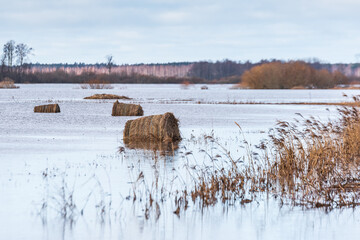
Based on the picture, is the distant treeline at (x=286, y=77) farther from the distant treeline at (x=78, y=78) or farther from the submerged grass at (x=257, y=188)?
the submerged grass at (x=257, y=188)

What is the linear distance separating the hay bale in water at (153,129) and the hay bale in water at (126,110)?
12.7m

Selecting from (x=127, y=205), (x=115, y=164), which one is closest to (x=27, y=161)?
(x=115, y=164)

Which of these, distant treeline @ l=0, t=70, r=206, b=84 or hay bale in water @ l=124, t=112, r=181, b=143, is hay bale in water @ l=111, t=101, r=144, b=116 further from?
distant treeline @ l=0, t=70, r=206, b=84

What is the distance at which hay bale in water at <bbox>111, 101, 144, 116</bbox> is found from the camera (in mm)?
32875

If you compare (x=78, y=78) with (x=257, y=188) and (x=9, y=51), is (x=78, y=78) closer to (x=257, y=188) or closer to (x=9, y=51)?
(x=9, y=51)

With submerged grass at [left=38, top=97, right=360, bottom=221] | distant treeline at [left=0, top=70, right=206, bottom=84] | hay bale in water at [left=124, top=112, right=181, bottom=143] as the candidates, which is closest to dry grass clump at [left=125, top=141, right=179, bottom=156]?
hay bale in water at [left=124, top=112, right=181, bottom=143]

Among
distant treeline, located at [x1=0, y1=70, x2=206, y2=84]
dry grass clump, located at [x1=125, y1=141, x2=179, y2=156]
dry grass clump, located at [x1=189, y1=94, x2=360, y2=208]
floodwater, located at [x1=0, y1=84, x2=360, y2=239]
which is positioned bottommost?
floodwater, located at [x1=0, y1=84, x2=360, y2=239]

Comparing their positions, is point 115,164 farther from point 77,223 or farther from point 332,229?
point 332,229

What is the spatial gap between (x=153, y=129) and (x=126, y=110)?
13827 millimetres

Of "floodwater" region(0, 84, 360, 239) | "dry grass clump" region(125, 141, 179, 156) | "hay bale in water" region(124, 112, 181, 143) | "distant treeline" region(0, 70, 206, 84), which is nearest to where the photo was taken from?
"floodwater" region(0, 84, 360, 239)

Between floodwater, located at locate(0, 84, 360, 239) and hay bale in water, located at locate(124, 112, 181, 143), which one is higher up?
hay bale in water, located at locate(124, 112, 181, 143)

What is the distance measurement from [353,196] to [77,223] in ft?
16.0

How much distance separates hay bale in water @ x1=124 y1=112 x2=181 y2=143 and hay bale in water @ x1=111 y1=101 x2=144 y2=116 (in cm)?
1265

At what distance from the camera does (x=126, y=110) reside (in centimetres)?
3309
